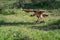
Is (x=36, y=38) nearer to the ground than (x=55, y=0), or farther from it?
farther from it

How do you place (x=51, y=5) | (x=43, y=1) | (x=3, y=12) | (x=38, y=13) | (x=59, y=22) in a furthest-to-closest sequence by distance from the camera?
(x=43, y=1) → (x=51, y=5) → (x=3, y=12) → (x=38, y=13) → (x=59, y=22)

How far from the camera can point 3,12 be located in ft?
90.3

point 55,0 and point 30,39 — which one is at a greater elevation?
point 30,39

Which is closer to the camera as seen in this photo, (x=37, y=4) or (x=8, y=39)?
(x=8, y=39)

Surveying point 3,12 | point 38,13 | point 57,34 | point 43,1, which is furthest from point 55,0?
point 57,34

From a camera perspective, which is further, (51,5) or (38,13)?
(51,5)

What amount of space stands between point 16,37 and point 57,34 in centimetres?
253

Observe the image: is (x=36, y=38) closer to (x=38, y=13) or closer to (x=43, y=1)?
(x=38, y=13)

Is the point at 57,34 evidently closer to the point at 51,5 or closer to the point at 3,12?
the point at 3,12

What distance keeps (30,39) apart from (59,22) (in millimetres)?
7173

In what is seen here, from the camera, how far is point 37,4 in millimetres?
39875

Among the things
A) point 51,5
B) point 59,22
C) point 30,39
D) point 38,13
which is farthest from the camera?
point 51,5

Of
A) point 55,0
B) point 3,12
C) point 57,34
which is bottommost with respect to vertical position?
point 55,0

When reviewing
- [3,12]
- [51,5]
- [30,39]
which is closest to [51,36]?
[30,39]
